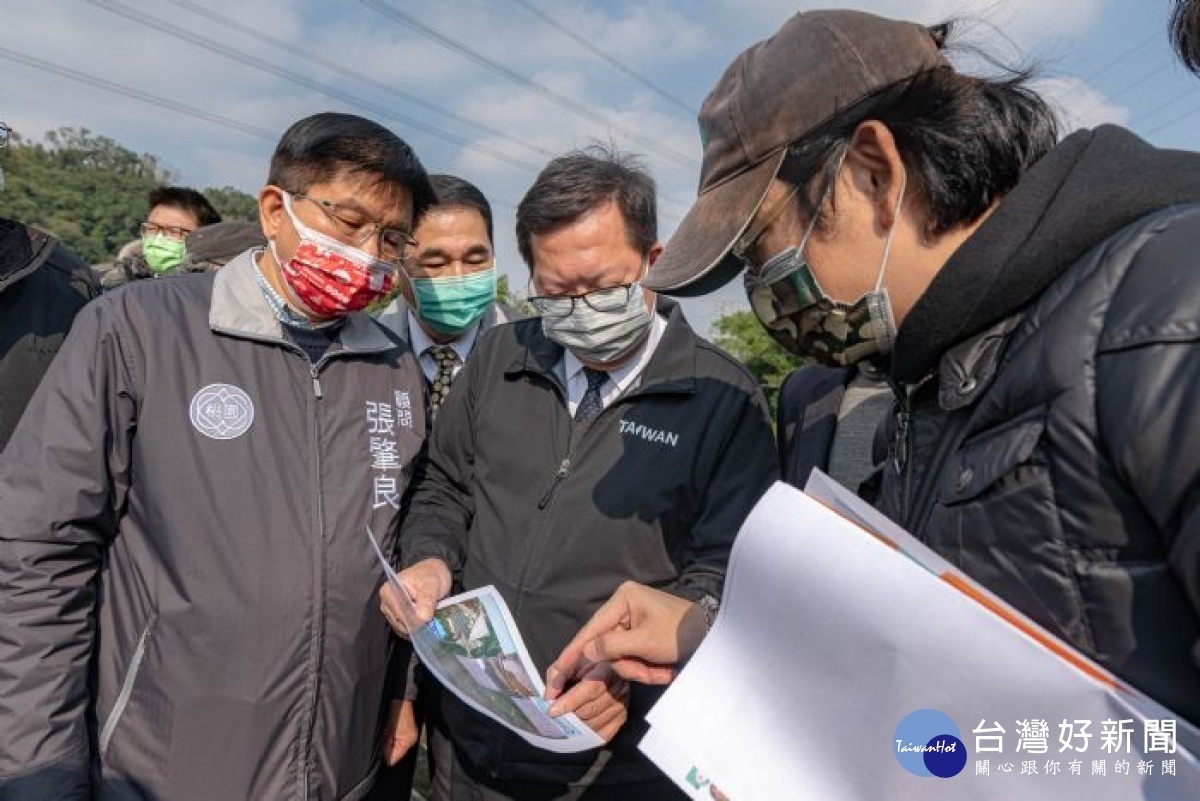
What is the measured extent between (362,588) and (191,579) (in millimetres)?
381

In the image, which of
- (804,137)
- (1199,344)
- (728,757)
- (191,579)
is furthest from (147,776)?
(1199,344)

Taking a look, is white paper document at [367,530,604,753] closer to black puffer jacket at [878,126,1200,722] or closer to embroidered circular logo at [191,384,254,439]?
embroidered circular logo at [191,384,254,439]

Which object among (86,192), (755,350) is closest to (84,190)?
(86,192)

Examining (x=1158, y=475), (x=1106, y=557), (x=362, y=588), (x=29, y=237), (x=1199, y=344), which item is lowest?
(x=362, y=588)

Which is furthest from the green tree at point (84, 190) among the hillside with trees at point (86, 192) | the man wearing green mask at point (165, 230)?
the man wearing green mask at point (165, 230)

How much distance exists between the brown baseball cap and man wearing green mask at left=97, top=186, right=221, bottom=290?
16.8 feet

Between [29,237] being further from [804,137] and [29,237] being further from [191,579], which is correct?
[804,137]

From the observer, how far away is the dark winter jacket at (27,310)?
2500 millimetres

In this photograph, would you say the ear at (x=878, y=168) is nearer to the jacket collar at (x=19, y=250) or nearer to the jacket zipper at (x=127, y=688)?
the jacket zipper at (x=127, y=688)

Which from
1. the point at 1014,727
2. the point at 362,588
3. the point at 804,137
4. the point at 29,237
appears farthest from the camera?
the point at 29,237

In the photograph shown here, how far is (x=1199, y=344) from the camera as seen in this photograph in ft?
2.49

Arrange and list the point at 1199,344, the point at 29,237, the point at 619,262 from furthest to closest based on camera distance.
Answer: the point at 29,237, the point at 619,262, the point at 1199,344

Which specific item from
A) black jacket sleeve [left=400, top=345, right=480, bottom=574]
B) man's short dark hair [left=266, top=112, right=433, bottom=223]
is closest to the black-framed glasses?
black jacket sleeve [left=400, top=345, right=480, bottom=574]

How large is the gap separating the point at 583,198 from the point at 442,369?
1.28 meters
